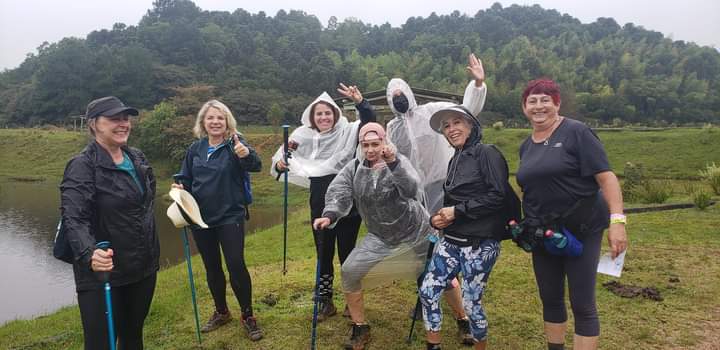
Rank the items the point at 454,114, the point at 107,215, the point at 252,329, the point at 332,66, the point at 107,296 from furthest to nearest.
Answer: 1. the point at 332,66
2. the point at 252,329
3. the point at 454,114
4. the point at 107,215
5. the point at 107,296

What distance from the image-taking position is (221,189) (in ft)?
12.2

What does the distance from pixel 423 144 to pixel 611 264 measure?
1746mm

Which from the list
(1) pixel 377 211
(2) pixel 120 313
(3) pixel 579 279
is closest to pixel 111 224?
(2) pixel 120 313

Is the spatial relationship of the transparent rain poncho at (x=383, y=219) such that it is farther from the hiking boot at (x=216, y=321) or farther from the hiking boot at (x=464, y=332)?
the hiking boot at (x=216, y=321)

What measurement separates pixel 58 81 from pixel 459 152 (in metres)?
65.5

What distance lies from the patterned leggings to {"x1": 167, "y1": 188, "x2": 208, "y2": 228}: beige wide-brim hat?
1.77 metres

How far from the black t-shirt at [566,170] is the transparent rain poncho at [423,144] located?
120 cm

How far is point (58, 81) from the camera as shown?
55344 mm

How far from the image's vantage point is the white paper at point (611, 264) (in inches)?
103

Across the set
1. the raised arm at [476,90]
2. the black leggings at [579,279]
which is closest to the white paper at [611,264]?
the black leggings at [579,279]

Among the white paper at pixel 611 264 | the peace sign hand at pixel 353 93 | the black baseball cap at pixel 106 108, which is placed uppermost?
the peace sign hand at pixel 353 93

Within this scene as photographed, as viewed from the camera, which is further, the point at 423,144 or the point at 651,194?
the point at 651,194

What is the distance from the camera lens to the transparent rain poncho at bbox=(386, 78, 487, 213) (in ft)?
12.7

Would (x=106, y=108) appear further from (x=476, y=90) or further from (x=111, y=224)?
(x=476, y=90)
